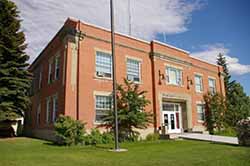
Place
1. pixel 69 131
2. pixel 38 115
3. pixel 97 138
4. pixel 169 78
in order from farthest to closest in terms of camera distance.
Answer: pixel 169 78, pixel 38 115, pixel 97 138, pixel 69 131

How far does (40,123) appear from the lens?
24.1 meters

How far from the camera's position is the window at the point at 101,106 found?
64.1 feet

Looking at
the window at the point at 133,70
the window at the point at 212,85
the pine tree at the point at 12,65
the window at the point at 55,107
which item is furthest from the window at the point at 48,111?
the window at the point at 212,85

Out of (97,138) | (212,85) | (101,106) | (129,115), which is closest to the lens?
(97,138)

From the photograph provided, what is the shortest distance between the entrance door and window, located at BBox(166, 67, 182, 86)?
268cm

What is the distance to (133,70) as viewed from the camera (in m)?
23.1

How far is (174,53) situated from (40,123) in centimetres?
1706

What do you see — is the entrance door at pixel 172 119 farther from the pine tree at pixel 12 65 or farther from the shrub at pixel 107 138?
the pine tree at pixel 12 65

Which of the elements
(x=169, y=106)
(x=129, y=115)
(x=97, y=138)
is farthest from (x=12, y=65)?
(x=169, y=106)

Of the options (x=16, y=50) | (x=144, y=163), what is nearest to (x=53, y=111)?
(x=16, y=50)

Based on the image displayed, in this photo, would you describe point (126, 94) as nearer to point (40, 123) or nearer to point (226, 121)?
point (40, 123)

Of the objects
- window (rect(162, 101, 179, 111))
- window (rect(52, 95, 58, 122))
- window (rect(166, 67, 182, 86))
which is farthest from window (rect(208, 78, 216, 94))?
window (rect(52, 95, 58, 122))

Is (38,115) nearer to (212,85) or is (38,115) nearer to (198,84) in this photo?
(198,84)

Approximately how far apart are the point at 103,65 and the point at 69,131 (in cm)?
706
